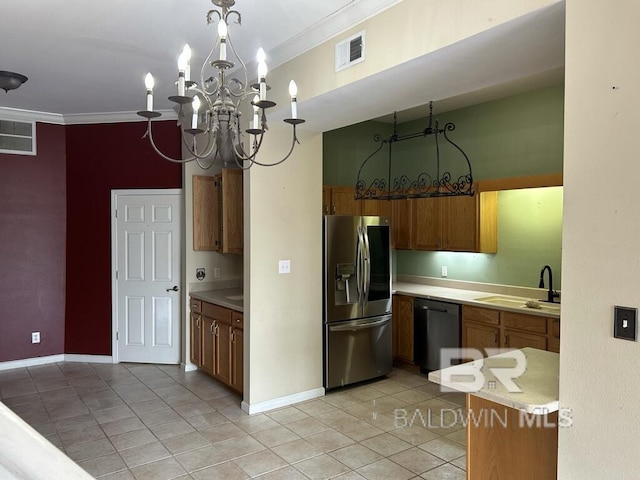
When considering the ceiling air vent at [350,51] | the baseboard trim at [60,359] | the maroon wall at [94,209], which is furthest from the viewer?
the maroon wall at [94,209]

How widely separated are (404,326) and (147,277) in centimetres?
298

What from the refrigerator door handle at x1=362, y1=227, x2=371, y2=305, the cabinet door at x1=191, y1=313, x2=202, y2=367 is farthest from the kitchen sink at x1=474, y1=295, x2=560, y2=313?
the cabinet door at x1=191, y1=313, x2=202, y2=367

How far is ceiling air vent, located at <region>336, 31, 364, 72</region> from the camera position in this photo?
2.61 meters

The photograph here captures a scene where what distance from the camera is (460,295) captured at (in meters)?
4.64

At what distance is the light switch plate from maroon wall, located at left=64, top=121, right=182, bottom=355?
15.5 ft

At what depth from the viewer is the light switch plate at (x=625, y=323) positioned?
148 centimetres

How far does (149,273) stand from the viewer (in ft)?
17.1

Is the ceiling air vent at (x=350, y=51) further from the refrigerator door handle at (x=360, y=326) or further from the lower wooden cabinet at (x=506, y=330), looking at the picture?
the lower wooden cabinet at (x=506, y=330)

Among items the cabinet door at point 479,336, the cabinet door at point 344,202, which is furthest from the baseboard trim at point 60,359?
the cabinet door at point 479,336

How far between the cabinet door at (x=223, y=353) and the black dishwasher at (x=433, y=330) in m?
1.95

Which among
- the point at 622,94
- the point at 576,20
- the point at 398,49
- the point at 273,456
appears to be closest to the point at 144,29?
the point at 398,49

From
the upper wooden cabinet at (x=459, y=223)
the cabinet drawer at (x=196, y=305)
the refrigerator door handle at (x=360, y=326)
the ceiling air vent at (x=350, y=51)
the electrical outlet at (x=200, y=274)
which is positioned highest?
the ceiling air vent at (x=350, y=51)

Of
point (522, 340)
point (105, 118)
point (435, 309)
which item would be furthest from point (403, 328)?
point (105, 118)

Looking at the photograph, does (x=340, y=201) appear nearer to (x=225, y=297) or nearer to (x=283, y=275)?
(x=283, y=275)
